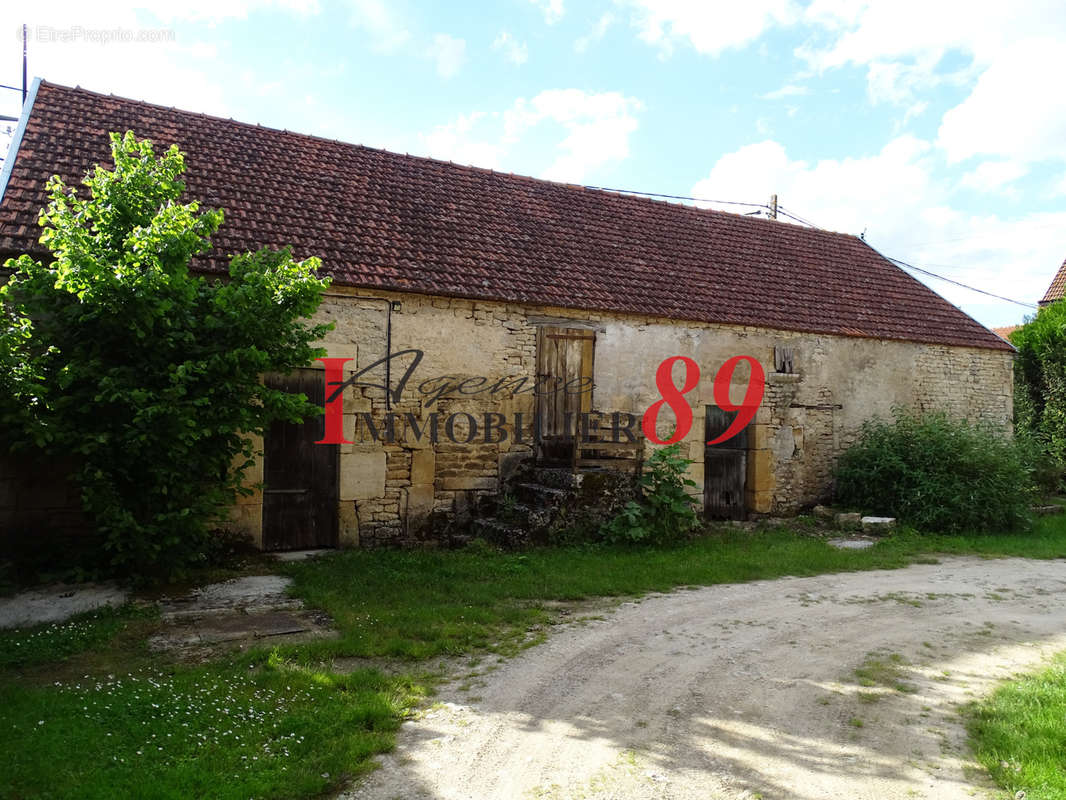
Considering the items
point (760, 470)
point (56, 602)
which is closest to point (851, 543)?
point (760, 470)

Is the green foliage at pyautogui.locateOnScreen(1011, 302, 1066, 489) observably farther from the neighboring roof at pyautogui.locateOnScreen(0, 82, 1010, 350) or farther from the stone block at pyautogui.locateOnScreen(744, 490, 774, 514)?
the stone block at pyautogui.locateOnScreen(744, 490, 774, 514)

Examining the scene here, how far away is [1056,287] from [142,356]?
82.4 ft

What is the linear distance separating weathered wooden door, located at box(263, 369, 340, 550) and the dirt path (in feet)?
13.8

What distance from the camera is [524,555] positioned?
8.75 m

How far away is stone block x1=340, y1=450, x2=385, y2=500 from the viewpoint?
926 centimetres

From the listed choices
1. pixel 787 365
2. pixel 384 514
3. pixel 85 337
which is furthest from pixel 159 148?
pixel 787 365

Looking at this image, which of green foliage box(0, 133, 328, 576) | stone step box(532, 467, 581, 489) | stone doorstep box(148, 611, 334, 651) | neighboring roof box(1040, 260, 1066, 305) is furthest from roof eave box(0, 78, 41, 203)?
neighboring roof box(1040, 260, 1066, 305)

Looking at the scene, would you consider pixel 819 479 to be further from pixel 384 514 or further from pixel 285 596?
pixel 285 596

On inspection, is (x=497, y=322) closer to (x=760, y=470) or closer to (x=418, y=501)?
(x=418, y=501)

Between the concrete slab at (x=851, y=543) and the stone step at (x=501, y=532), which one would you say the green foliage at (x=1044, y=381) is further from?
the stone step at (x=501, y=532)

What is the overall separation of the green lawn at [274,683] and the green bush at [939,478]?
14.6ft

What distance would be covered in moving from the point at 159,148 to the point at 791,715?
974cm

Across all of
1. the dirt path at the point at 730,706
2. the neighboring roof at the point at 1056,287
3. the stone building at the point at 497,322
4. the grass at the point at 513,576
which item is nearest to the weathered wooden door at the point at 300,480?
the stone building at the point at 497,322

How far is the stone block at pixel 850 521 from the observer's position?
11492mm
